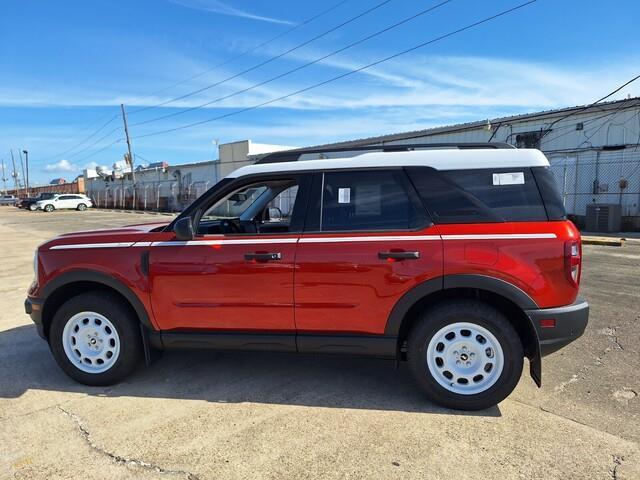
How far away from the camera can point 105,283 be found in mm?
3699

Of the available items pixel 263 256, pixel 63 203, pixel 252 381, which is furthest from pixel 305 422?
pixel 63 203

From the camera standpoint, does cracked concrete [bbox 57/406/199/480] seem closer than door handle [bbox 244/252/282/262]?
Yes

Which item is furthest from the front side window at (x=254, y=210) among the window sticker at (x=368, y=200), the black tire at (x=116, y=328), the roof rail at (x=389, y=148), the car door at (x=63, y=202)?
the car door at (x=63, y=202)

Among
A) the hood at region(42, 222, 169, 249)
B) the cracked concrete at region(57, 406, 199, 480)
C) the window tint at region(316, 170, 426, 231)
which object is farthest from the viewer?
the hood at region(42, 222, 169, 249)

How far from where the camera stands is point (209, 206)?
3744 millimetres

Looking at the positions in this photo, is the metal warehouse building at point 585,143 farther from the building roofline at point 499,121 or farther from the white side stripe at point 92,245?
the white side stripe at point 92,245

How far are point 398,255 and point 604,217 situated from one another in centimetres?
1471

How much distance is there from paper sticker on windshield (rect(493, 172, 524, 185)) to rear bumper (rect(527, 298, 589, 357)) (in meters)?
0.92

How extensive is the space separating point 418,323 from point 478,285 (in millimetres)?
522

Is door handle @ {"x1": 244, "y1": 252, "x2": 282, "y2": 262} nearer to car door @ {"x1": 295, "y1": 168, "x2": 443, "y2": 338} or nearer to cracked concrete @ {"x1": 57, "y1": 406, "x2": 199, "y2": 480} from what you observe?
car door @ {"x1": 295, "y1": 168, "x2": 443, "y2": 338}

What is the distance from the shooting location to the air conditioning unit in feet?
48.6

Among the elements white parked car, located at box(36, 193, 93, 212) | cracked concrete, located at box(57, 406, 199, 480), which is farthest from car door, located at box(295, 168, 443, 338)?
white parked car, located at box(36, 193, 93, 212)

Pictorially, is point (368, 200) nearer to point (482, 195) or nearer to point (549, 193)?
point (482, 195)

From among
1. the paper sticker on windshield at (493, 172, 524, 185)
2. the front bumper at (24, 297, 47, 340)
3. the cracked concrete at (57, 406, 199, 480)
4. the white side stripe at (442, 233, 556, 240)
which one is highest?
the paper sticker on windshield at (493, 172, 524, 185)
